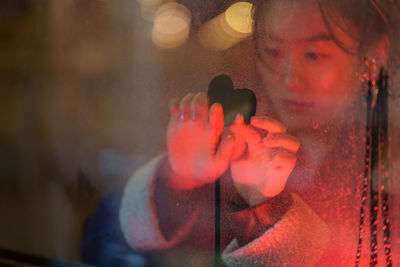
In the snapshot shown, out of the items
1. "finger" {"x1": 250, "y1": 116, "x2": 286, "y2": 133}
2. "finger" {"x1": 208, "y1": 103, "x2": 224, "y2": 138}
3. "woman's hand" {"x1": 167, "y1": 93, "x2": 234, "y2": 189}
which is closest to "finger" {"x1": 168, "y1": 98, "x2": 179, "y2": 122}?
"woman's hand" {"x1": 167, "y1": 93, "x2": 234, "y2": 189}

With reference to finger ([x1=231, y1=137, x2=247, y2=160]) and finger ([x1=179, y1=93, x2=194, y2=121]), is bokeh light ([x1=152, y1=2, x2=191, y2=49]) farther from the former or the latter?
finger ([x1=231, y1=137, x2=247, y2=160])

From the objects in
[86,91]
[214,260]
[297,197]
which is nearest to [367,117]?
[297,197]

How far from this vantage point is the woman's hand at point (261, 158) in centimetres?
79

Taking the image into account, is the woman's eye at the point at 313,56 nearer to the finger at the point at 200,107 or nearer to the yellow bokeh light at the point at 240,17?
the yellow bokeh light at the point at 240,17

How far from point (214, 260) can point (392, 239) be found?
41cm

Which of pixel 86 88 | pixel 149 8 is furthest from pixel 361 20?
pixel 86 88

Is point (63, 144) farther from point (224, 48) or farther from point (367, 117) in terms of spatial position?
point (367, 117)

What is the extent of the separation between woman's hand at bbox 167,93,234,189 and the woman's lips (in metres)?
0.15

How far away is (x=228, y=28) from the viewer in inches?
33.8

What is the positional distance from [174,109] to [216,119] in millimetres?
136

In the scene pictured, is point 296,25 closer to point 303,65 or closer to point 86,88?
point 303,65

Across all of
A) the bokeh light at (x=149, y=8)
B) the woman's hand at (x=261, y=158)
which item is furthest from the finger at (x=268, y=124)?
the bokeh light at (x=149, y=8)

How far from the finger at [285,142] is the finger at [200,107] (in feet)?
0.60

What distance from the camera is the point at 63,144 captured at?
1.16m
